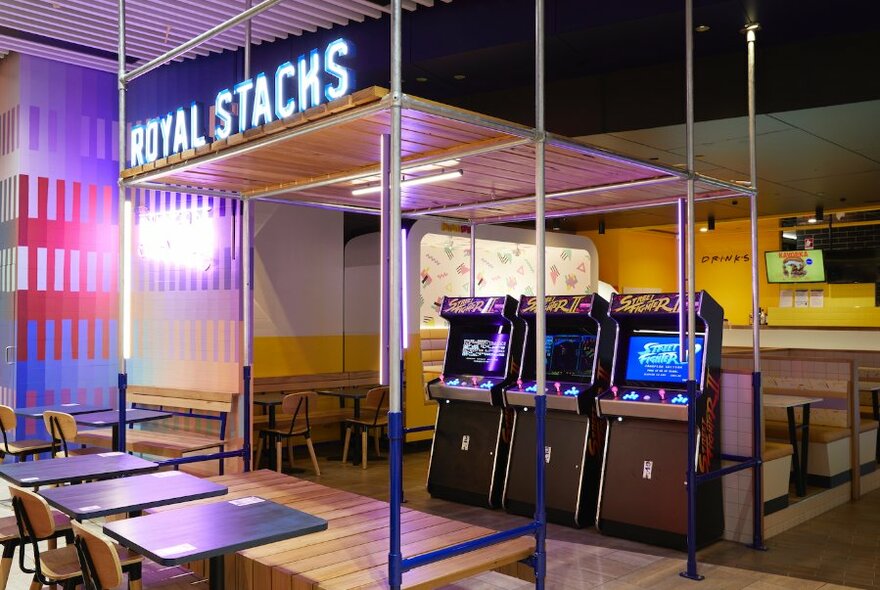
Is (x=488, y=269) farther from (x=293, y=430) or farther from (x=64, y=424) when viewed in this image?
(x=64, y=424)

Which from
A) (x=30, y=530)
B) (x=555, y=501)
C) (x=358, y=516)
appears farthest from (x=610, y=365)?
(x=30, y=530)

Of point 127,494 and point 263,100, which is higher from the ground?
point 263,100

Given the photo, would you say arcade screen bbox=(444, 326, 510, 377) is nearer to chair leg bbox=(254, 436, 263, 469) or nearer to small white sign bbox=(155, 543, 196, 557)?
chair leg bbox=(254, 436, 263, 469)

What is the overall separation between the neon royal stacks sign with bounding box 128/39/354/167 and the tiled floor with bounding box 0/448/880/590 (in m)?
2.62

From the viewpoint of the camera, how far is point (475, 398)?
21.3ft

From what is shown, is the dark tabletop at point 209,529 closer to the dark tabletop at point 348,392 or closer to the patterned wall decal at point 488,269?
the dark tabletop at point 348,392

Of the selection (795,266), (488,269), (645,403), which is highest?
(795,266)

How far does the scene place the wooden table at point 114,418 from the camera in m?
6.06

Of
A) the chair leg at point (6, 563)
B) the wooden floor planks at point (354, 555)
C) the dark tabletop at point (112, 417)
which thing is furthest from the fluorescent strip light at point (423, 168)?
the chair leg at point (6, 563)

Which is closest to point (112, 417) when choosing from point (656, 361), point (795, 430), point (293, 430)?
point (293, 430)

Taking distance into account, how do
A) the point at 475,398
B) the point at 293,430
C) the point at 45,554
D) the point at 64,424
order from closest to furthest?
the point at 45,554
the point at 64,424
the point at 475,398
the point at 293,430

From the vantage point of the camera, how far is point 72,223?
8.60m

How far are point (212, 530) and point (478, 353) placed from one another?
393 cm

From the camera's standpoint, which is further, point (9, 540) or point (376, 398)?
point (376, 398)
